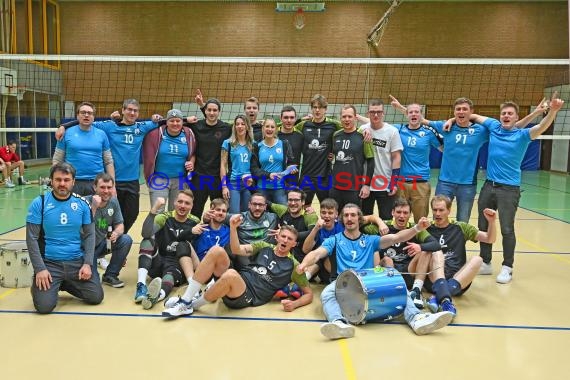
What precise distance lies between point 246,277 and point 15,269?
255 centimetres

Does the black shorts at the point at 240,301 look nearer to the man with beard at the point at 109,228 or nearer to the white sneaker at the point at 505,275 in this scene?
the man with beard at the point at 109,228

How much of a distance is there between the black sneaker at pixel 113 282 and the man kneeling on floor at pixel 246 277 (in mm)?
1144

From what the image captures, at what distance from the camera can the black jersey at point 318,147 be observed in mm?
6219

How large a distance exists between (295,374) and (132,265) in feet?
11.8

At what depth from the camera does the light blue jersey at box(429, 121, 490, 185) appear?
609cm

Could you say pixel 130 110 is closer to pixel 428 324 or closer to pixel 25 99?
pixel 428 324

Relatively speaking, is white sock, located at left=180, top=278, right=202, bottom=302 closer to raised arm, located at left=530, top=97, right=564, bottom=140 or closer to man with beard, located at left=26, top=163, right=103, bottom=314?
man with beard, located at left=26, top=163, right=103, bottom=314

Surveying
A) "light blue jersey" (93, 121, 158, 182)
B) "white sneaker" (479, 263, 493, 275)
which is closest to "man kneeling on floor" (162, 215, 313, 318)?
"light blue jersey" (93, 121, 158, 182)

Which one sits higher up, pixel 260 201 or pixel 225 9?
pixel 225 9

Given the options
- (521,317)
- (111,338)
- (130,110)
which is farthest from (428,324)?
(130,110)

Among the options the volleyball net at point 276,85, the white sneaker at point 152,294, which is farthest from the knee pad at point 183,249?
the volleyball net at point 276,85

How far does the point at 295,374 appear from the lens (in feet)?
11.8

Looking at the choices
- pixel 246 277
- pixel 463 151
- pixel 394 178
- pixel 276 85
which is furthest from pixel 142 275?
pixel 276 85

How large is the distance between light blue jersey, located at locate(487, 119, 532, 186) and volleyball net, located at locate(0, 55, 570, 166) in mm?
13369
